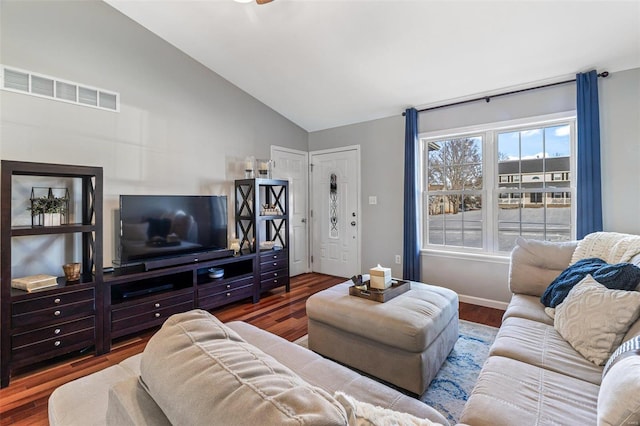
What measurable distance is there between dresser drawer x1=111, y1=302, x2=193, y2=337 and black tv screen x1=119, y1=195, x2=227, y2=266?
1.70 feet

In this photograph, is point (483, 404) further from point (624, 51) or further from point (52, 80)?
point (52, 80)

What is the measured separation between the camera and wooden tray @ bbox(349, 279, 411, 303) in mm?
2186

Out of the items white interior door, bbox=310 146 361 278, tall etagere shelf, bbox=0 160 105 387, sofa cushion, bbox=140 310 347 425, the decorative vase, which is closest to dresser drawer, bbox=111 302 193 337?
tall etagere shelf, bbox=0 160 105 387

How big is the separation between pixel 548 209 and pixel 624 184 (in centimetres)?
64

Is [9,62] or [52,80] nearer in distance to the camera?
[9,62]

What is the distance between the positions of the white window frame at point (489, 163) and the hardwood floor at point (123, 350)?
2.46 ft

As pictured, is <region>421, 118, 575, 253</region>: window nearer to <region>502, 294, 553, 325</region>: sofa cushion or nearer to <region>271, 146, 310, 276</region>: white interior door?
Result: <region>502, 294, 553, 325</region>: sofa cushion

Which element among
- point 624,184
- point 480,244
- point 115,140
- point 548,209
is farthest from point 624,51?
point 115,140

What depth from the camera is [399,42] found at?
289cm

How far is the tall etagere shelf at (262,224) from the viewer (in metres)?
3.77

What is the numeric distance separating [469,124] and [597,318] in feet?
8.77

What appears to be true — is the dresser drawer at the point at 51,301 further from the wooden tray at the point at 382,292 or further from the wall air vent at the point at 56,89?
the wooden tray at the point at 382,292

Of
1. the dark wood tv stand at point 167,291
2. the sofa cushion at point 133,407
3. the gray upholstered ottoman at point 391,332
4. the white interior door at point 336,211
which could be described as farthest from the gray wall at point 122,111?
the sofa cushion at point 133,407

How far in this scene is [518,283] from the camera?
2.43 meters
